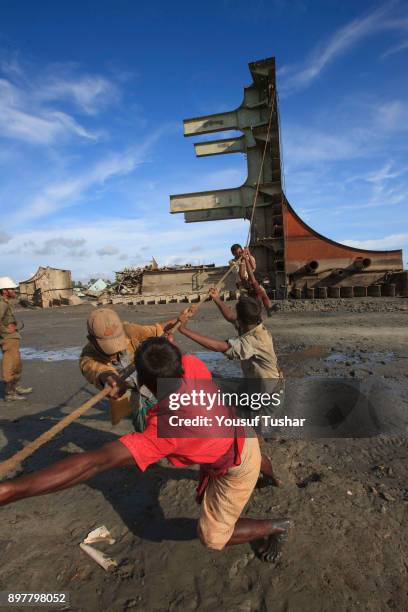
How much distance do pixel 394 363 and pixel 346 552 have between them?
4.41m

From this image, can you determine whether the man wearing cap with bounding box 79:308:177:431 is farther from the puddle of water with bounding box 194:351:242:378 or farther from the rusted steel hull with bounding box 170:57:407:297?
the rusted steel hull with bounding box 170:57:407:297

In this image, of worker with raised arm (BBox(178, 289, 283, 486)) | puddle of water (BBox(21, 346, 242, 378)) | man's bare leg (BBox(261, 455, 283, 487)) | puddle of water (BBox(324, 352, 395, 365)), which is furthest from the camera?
puddle of water (BBox(21, 346, 242, 378))

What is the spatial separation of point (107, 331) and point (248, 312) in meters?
1.36

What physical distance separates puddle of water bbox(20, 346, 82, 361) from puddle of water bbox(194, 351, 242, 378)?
9.75 ft

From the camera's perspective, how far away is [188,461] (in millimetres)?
2020

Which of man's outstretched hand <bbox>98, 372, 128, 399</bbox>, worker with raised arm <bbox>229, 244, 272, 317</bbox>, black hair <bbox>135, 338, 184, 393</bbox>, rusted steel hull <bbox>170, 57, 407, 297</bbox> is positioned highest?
rusted steel hull <bbox>170, 57, 407, 297</bbox>

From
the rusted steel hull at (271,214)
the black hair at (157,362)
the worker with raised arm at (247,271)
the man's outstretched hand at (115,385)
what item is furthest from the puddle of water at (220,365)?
the rusted steel hull at (271,214)

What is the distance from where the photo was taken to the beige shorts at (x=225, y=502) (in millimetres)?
2062

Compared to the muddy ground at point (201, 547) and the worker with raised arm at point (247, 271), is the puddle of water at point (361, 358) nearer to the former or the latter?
the worker with raised arm at point (247, 271)

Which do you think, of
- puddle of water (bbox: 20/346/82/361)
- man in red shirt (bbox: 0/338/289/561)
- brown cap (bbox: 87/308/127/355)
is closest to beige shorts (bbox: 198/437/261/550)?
man in red shirt (bbox: 0/338/289/561)

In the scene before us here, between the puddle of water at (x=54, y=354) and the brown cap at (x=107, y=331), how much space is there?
5188 millimetres

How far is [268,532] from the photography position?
2.22 m

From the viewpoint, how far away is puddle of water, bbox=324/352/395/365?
6.18m

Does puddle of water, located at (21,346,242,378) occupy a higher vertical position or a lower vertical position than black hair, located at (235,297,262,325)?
lower
